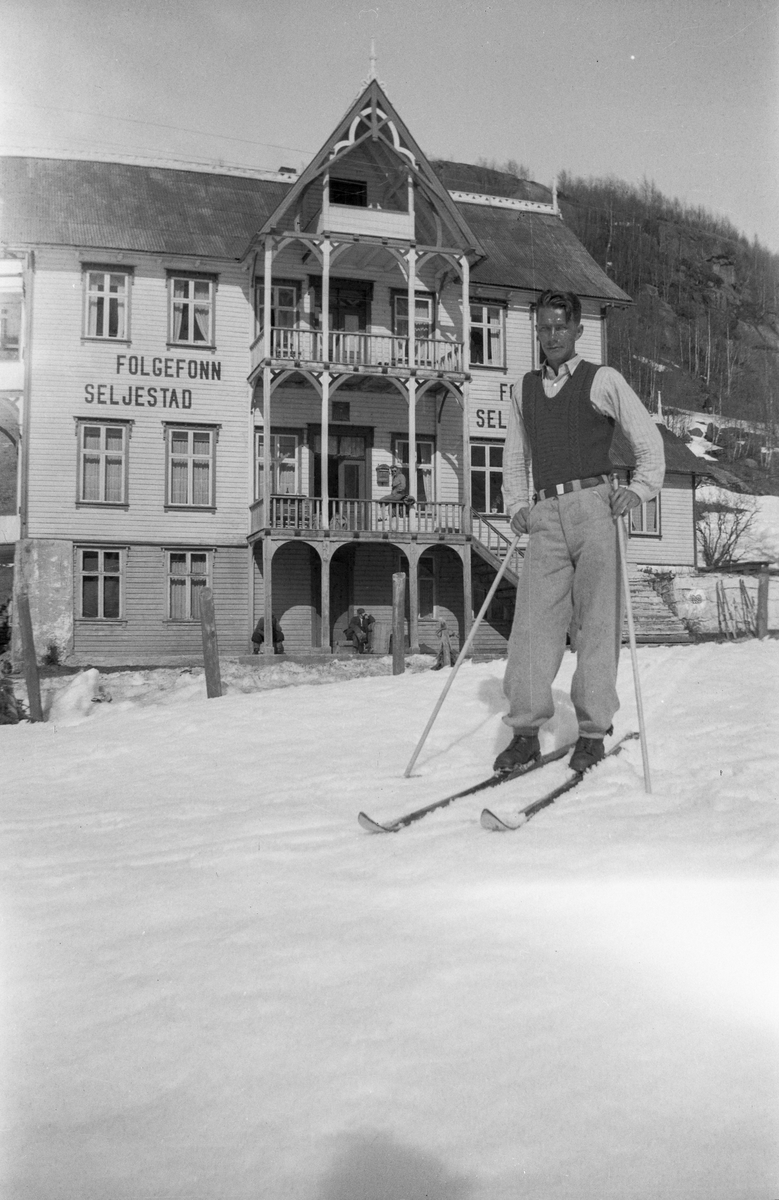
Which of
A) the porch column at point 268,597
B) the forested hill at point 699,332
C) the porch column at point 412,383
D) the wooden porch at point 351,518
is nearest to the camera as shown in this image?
the porch column at point 268,597

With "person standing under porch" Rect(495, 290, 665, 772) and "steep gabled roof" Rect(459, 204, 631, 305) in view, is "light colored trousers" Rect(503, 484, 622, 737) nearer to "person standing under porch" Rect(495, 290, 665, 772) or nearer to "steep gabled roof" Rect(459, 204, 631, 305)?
"person standing under porch" Rect(495, 290, 665, 772)

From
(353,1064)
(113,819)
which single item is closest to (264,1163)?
(353,1064)

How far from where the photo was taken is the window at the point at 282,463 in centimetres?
2023

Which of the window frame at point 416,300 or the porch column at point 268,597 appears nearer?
the porch column at point 268,597

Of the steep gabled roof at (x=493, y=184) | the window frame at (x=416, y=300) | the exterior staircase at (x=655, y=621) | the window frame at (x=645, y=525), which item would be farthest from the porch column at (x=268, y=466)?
the window frame at (x=645, y=525)

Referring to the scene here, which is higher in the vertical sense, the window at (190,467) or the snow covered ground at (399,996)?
the window at (190,467)

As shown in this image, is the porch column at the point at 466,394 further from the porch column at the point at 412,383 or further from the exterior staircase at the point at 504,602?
the porch column at the point at 412,383

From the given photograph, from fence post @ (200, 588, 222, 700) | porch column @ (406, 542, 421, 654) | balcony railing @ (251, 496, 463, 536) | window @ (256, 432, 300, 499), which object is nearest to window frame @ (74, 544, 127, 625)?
balcony railing @ (251, 496, 463, 536)

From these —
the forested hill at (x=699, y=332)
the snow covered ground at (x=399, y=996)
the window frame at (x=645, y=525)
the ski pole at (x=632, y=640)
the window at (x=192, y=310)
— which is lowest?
the snow covered ground at (x=399, y=996)

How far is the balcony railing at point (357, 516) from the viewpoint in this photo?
19.2 metres

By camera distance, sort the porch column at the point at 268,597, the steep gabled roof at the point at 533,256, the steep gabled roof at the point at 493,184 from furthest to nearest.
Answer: the steep gabled roof at the point at 493,184 → the steep gabled roof at the point at 533,256 → the porch column at the point at 268,597

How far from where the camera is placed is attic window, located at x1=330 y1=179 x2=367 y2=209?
66.3 ft

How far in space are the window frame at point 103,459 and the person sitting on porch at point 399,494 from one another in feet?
16.1

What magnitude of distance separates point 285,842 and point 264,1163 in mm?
1927
